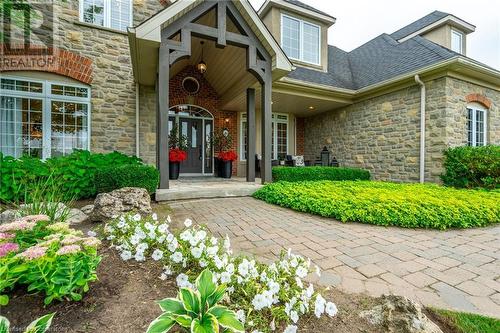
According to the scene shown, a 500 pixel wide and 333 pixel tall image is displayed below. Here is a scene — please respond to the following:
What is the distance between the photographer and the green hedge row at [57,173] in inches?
154

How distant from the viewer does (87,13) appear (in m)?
6.83

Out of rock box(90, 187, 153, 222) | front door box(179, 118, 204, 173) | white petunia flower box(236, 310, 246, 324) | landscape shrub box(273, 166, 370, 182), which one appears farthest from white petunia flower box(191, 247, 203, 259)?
front door box(179, 118, 204, 173)

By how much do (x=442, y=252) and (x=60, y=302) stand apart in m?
3.29

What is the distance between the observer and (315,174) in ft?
24.2

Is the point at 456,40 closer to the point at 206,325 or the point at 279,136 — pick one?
the point at 279,136

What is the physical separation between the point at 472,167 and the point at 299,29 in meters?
7.43

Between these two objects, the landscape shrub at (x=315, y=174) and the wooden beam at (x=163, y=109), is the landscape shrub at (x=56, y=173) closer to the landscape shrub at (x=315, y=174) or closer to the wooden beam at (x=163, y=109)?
the wooden beam at (x=163, y=109)

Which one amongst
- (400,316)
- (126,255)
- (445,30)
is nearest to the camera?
(400,316)

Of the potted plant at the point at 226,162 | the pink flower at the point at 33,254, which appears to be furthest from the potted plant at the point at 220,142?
the pink flower at the point at 33,254

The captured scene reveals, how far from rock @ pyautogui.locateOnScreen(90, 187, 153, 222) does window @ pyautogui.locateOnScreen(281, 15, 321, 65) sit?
805 centimetres

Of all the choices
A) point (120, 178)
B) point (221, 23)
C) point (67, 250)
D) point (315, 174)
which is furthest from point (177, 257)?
point (315, 174)

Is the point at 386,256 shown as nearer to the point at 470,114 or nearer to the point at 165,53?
the point at 165,53

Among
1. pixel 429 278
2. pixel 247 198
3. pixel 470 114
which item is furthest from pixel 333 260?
pixel 470 114

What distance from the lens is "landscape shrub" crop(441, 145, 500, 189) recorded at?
5961 millimetres
